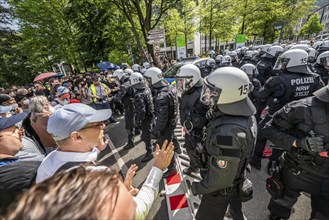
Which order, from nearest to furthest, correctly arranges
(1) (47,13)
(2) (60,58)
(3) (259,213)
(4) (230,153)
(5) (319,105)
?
1. (4) (230,153)
2. (5) (319,105)
3. (3) (259,213)
4. (1) (47,13)
5. (2) (60,58)

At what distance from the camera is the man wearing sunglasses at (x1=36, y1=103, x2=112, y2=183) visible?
53.2 inches

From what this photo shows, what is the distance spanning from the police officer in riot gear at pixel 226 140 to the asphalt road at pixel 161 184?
929 millimetres

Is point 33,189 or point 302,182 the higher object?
point 33,189

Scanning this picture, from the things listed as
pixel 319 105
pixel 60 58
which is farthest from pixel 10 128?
pixel 60 58

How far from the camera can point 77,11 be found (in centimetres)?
1798

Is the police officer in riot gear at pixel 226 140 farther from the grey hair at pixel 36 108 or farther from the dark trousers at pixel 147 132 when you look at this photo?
the grey hair at pixel 36 108

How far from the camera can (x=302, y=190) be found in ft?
6.27

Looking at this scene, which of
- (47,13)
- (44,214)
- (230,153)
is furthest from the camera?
(47,13)

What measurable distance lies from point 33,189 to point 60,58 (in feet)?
77.7

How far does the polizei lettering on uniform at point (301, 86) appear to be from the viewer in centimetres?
305

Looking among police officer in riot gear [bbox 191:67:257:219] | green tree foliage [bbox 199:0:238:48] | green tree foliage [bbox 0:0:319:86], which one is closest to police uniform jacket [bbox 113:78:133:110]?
police officer in riot gear [bbox 191:67:257:219]

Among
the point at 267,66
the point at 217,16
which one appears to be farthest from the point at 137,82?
the point at 217,16

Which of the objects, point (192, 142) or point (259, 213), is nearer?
point (259, 213)

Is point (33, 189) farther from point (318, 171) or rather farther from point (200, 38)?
point (200, 38)
